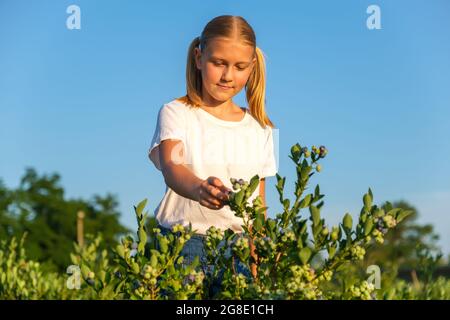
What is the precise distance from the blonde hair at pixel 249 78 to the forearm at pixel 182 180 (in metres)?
0.65

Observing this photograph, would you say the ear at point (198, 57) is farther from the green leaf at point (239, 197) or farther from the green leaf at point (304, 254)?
the green leaf at point (304, 254)

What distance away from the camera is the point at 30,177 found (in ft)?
198

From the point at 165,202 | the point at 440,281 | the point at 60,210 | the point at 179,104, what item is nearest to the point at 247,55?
the point at 179,104

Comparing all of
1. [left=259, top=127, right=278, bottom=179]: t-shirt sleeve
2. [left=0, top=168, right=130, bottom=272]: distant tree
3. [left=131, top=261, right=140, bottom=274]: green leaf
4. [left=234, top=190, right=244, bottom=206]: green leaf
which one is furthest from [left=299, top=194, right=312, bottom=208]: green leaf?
[left=0, top=168, right=130, bottom=272]: distant tree

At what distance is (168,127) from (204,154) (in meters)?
0.24

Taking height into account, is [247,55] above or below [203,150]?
above

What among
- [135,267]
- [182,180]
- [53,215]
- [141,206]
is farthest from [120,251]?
[53,215]

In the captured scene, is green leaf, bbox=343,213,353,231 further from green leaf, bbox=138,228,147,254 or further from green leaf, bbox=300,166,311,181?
green leaf, bbox=138,228,147,254

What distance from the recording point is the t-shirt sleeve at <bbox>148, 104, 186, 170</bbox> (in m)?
3.48

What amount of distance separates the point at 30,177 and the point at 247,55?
59.5m

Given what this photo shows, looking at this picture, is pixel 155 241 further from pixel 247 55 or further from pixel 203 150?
pixel 247 55

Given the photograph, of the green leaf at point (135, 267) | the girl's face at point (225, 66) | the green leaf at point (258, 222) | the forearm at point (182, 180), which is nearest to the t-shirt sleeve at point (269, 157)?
the girl's face at point (225, 66)

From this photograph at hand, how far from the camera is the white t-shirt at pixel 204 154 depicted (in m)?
3.54

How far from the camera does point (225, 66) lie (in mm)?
3488
